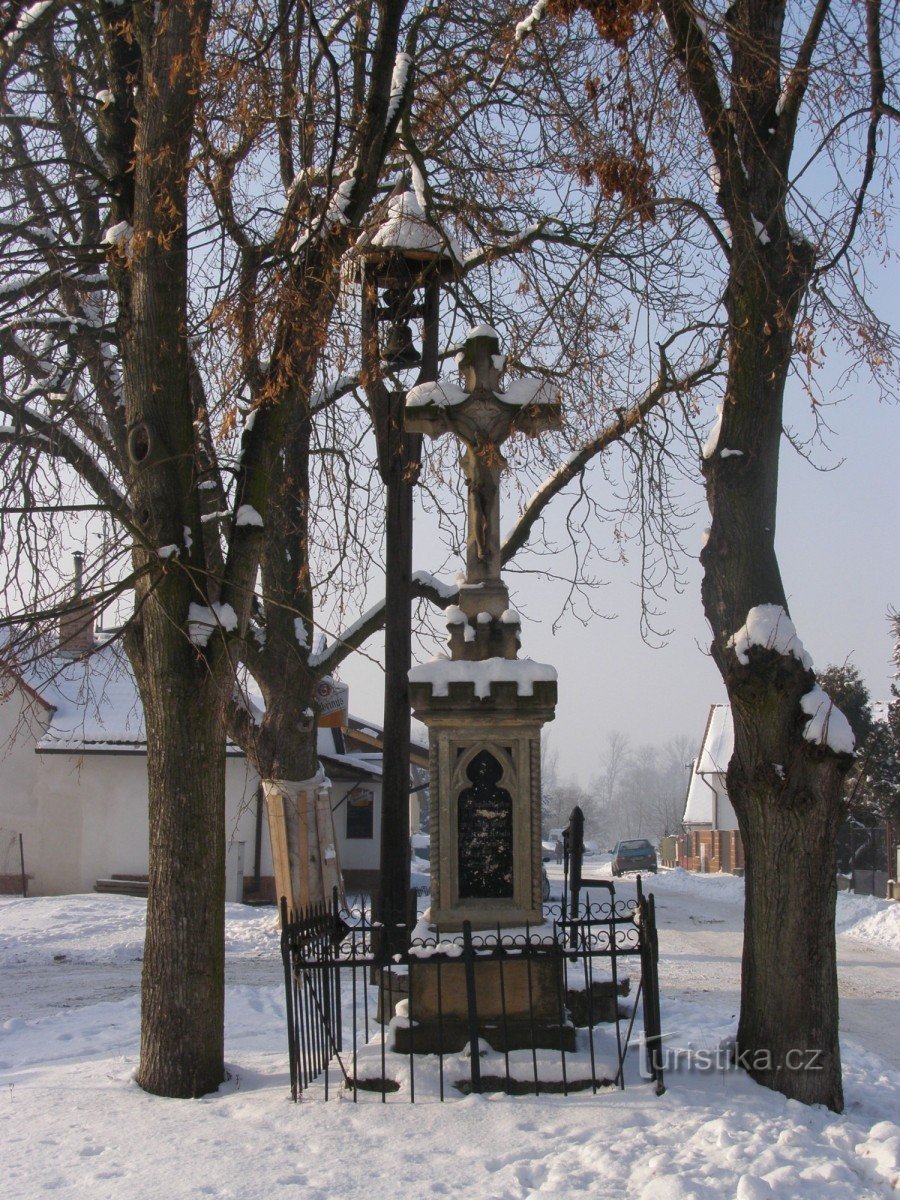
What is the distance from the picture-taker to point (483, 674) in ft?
24.1

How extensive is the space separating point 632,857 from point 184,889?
37583 millimetres

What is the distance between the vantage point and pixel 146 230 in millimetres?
6914

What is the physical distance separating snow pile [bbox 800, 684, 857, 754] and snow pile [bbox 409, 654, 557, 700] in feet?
5.30

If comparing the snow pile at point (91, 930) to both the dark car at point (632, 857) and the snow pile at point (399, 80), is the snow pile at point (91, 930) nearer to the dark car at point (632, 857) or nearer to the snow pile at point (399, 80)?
the snow pile at point (399, 80)

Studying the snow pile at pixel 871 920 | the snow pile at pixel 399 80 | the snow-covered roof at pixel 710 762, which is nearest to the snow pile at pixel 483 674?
the snow pile at pixel 399 80

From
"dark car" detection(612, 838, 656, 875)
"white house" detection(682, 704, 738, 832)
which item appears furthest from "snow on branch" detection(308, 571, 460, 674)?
"white house" detection(682, 704, 738, 832)

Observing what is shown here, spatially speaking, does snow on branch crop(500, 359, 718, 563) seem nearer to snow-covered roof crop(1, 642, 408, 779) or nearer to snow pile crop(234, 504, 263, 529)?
snow pile crop(234, 504, 263, 529)

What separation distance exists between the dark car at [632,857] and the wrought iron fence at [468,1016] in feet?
117

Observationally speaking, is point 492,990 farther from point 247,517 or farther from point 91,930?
point 91,930

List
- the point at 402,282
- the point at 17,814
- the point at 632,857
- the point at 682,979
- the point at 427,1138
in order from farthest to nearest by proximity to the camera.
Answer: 1. the point at 632,857
2. the point at 17,814
3. the point at 682,979
4. the point at 402,282
5. the point at 427,1138

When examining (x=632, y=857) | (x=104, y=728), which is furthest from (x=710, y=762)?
(x=104, y=728)

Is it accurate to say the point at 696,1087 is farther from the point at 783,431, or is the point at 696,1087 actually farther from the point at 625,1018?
the point at 783,431

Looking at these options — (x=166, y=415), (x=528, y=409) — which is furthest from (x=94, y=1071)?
(x=528, y=409)

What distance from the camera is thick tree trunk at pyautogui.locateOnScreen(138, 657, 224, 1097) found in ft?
21.5
